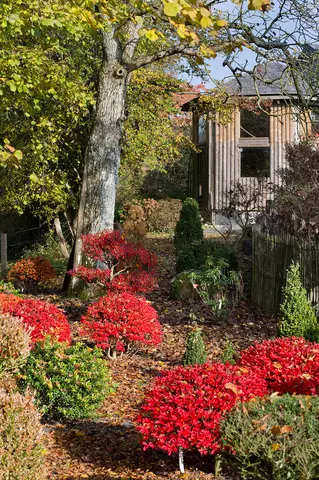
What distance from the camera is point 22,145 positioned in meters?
15.6

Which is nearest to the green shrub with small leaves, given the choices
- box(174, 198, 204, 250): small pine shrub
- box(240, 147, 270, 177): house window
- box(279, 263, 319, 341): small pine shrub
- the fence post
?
box(279, 263, 319, 341): small pine shrub

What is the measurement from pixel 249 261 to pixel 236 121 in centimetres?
1106

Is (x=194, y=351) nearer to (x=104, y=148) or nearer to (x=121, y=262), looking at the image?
(x=121, y=262)

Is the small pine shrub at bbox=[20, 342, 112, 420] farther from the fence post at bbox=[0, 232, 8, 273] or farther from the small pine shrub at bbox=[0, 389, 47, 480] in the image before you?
the fence post at bbox=[0, 232, 8, 273]

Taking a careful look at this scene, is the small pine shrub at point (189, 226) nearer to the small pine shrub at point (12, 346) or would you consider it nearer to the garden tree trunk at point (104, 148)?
the garden tree trunk at point (104, 148)

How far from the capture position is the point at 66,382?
6.61m

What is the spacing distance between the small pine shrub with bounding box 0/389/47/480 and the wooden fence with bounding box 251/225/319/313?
7.44 metres

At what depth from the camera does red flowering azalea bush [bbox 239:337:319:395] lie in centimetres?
573

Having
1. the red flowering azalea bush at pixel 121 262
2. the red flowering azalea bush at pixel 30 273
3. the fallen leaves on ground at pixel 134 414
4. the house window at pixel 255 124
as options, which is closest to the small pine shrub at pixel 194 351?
the fallen leaves on ground at pixel 134 414

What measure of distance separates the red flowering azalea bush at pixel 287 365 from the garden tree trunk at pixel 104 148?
6.77m

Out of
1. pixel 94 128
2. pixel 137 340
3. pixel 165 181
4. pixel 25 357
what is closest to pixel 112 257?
pixel 137 340

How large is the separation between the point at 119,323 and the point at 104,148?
519 cm

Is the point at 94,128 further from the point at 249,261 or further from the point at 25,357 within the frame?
the point at 25,357

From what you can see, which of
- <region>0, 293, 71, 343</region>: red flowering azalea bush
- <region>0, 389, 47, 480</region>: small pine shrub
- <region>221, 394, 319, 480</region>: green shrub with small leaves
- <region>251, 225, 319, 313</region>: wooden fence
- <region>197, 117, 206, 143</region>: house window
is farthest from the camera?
<region>197, 117, 206, 143</region>: house window
